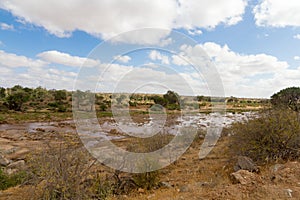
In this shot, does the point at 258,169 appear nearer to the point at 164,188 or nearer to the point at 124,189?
the point at 164,188

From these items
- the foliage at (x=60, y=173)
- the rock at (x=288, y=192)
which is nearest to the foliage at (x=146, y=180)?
the foliage at (x=60, y=173)

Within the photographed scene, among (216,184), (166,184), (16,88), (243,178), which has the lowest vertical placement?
(166,184)

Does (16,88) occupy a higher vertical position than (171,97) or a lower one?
higher

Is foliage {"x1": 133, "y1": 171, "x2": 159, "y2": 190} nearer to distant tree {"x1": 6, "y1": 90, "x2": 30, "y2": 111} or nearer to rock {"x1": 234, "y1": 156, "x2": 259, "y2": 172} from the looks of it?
Answer: rock {"x1": 234, "y1": 156, "x2": 259, "y2": 172}

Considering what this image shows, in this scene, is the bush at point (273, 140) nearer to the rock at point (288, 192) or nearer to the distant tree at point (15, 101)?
the rock at point (288, 192)

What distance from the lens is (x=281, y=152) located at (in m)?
6.48

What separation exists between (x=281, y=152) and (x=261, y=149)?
1.85 feet

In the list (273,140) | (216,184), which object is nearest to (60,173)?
→ (216,184)

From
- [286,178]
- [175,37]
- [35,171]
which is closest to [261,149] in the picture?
[286,178]

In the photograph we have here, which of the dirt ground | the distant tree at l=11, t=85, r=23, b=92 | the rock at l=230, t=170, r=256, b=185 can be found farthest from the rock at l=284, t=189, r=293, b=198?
the distant tree at l=11, t=85, r=23, b=92

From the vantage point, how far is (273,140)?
647 centimetres

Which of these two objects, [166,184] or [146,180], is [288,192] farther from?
[146,180]

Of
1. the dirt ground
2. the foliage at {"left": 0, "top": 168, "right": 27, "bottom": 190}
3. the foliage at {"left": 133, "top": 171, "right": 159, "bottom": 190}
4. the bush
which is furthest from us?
the bush

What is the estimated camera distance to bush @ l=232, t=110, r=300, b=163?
6.37 metres
